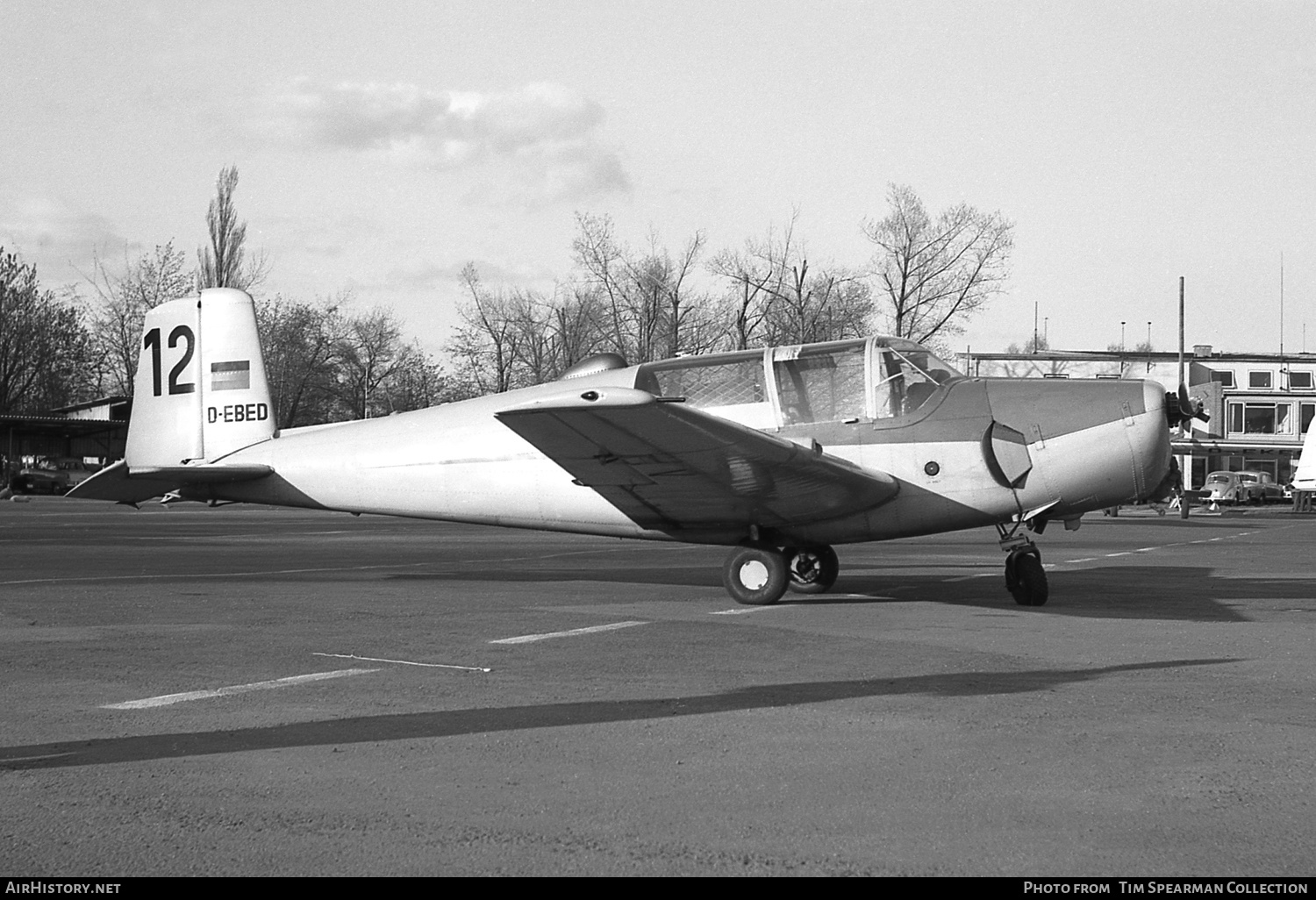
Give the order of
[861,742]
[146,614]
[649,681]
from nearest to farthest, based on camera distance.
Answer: [861,742]
[649,681]
[146,614]

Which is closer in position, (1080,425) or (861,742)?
(861,742)

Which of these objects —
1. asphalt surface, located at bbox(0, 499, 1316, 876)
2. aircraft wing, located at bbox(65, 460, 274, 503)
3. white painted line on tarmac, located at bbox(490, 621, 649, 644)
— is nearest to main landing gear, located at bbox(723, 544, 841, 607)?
asphalt surface, located at bbox(0, 499, 1316, 876)

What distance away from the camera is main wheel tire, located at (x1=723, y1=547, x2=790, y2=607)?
1166cm

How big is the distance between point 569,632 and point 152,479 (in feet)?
20.5

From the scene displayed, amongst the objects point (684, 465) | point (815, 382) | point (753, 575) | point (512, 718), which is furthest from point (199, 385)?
point (512, 718)

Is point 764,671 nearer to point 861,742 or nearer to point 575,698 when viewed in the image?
point 575,698

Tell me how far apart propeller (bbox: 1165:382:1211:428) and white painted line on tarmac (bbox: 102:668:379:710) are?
7.68m

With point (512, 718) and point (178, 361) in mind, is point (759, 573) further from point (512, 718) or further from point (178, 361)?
point (178, 361)

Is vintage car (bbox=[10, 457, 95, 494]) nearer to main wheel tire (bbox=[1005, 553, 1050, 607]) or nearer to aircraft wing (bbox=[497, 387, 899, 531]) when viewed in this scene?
aircraft wing (bbox=[497, 387, 899, 531])

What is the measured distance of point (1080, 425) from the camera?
11.2 metres

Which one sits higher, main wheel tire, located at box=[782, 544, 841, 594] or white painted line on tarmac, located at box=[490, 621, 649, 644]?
main wheel tire, located at box=[782, 544, 841, 594]
